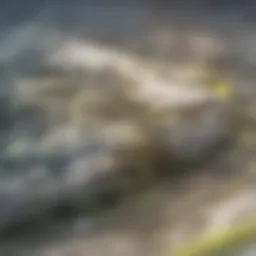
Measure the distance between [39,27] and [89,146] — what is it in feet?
0.72

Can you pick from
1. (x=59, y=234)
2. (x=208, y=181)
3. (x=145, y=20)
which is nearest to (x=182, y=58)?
(x=145, y=20)

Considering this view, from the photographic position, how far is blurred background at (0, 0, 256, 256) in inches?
29.5

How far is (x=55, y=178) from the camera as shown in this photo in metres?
0.78

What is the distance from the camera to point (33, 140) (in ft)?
2.63

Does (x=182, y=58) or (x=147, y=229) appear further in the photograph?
(x=182, y=58)

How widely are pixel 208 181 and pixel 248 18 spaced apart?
28cm

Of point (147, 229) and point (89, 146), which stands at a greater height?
point (89, 146)

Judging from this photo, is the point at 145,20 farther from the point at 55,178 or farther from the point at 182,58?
the point at 55,178

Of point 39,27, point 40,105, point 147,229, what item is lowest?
point 147,229

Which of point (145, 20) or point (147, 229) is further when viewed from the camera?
point (145, 20)

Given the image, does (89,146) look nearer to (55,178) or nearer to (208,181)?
(55,178)

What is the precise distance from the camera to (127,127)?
809mm

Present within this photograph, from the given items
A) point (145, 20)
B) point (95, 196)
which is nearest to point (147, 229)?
point (95, 196)

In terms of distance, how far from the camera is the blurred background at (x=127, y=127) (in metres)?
0.75
